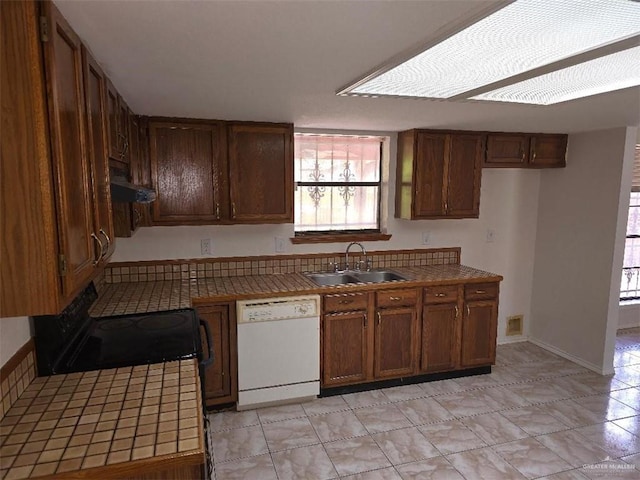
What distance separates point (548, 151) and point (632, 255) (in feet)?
6.62

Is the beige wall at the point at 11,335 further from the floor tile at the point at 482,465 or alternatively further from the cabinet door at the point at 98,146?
the floor tile at the point at 482,465

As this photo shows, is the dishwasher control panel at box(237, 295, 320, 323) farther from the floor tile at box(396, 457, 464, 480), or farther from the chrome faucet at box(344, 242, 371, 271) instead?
the floor tile at box(396, 457, 464, 480)

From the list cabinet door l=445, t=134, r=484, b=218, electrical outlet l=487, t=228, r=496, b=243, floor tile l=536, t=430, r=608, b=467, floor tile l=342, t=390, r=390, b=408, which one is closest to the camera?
floor tile l=536, t=430, r=608, b=467

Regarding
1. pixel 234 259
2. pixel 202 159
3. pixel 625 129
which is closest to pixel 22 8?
pixel 202 159

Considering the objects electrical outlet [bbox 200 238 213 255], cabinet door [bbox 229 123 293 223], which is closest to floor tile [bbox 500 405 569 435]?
cabinet door [bbox 229 123 293 223]

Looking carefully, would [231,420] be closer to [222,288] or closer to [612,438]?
[222,288]

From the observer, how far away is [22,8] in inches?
40.0

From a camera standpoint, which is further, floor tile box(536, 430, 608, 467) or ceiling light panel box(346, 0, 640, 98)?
floor tile box(536, 430, 608, 467)

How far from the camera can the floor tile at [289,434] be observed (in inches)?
106

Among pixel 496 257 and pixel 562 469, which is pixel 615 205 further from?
pixel 562 469

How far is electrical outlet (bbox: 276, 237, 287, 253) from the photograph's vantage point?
3.60 meters

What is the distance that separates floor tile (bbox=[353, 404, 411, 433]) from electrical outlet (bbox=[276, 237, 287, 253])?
1416mm

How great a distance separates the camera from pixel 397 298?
3.37 metres

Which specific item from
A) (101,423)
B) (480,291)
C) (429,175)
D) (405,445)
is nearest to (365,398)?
(405,445)
